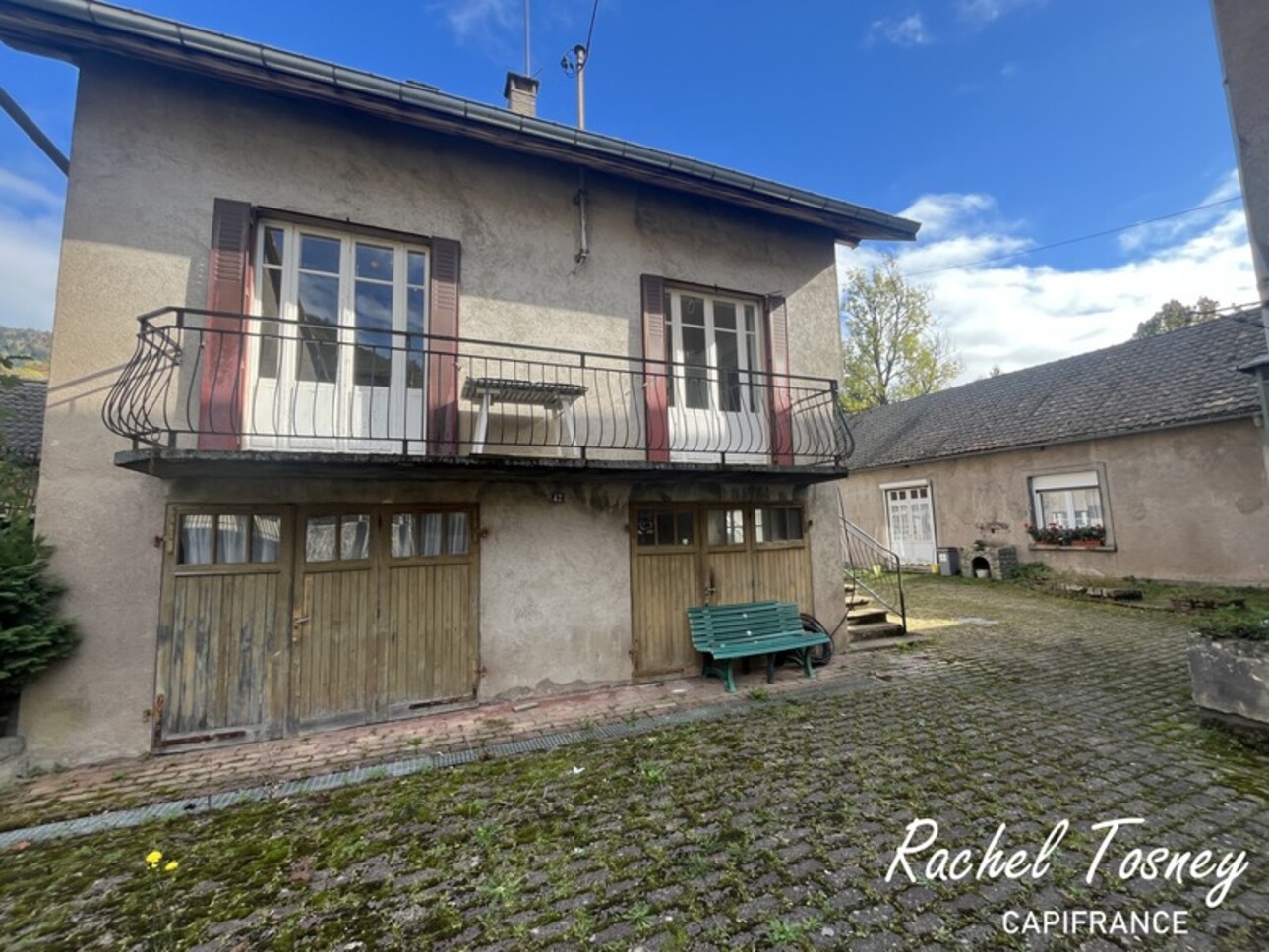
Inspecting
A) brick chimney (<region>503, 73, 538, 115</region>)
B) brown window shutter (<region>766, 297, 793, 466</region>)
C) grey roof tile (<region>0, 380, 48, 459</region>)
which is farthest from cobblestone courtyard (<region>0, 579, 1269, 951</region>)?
brick chimney (<region>503, 73, 538, 115</region>)

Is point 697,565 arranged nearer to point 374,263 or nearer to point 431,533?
point 431,533

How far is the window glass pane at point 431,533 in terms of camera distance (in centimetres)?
540

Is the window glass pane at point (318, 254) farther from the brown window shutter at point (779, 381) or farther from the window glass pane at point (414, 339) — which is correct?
the brown window shutter at point (779, 381)

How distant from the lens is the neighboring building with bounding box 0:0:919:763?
445cm

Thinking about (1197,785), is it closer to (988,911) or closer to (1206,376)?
(988,911)

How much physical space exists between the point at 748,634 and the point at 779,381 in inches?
132

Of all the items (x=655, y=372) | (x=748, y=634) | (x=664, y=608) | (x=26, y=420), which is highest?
(x=26, y=420)

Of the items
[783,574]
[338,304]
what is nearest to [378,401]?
[338,304]

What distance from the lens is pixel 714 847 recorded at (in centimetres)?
303

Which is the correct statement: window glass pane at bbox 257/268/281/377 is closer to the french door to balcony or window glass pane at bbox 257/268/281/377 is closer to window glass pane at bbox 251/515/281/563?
the french door to balcony

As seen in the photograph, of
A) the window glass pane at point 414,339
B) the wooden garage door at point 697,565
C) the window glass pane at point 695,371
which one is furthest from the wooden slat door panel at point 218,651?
the window glass pane at point 695,371

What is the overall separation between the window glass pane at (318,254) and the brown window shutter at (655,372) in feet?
11.1

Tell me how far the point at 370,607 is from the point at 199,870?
7.79 ft

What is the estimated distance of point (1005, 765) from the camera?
12.7 feet
